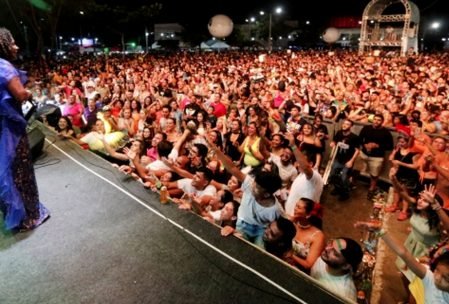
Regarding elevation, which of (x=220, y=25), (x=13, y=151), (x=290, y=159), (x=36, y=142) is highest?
(x=220, y=25)

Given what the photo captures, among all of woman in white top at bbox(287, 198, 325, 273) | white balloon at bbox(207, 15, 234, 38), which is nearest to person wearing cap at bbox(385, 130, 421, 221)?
woman in white top at bbox(287, 198, 325, 273)

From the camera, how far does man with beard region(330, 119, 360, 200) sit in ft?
20.3

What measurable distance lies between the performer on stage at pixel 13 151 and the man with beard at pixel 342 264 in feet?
8.68

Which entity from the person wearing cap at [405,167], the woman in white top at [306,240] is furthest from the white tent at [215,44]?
the woman in white top at [306,240]

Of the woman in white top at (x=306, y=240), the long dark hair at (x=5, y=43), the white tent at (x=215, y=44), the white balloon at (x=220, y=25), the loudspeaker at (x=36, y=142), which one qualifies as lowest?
the woman in white top at (x=306, y=240)

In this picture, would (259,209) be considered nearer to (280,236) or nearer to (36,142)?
(280,236)

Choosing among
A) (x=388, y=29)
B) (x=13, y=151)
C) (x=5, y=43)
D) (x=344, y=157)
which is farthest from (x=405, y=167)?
(x=388, y=29)

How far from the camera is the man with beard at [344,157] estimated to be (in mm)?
6176

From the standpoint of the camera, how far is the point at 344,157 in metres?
Answer: 6.23

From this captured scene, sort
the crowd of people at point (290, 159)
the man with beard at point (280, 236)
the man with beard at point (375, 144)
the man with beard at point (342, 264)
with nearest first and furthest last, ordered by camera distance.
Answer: the man with beard at point (342, 264), the man with beard at point (280, 236), the crowd of people at point (290, 159), the man with beard at point (375, 144)

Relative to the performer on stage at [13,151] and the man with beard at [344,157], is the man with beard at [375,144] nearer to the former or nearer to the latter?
the man with beard at [344,157]

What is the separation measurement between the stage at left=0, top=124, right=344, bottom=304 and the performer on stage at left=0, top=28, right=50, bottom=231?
213 mm

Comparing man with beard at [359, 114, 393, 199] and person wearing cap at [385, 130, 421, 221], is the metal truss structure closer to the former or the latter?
man with beard at [359, 114, 393, 199]

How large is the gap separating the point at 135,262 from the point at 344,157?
453 centimetres
